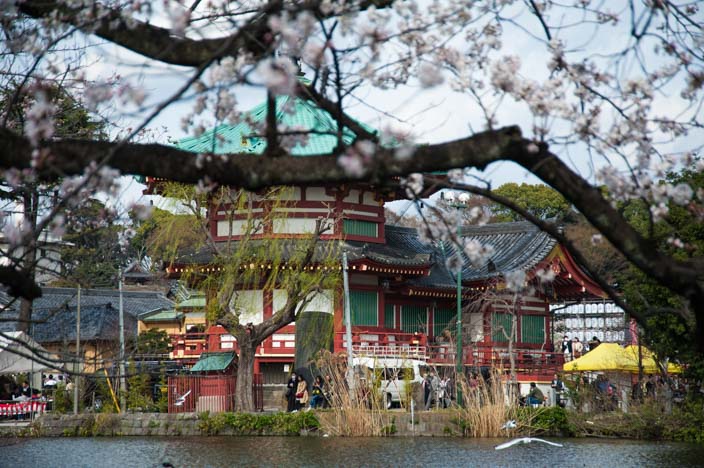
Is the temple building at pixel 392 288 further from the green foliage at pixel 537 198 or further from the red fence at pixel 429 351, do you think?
the green foliage at pixel 537 198

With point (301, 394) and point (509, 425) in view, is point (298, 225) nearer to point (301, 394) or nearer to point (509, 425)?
point (301, 394)

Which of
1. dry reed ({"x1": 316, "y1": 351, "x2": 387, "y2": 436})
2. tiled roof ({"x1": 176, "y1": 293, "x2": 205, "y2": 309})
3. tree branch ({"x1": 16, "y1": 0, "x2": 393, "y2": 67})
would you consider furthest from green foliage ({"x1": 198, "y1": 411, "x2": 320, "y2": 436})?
tree branch ({"x1": 16, "y1": 0, "x2": 393, "y2": 67})

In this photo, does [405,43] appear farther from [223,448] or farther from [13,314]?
[13,314]

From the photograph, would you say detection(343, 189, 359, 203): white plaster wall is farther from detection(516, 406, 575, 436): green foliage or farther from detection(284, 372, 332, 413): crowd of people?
detection(516, 406, 575, 436): green foliage

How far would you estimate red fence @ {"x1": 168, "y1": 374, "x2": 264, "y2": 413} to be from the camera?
26703 mm

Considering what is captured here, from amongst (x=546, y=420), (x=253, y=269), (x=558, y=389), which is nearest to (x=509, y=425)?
(x=546, y=420)

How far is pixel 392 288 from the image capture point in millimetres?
32531

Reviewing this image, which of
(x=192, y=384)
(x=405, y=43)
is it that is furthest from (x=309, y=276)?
(x=405, y=43)

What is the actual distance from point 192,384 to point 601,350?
35.4 ft

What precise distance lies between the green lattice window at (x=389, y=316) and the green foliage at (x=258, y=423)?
9.94 m

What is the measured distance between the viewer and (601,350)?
2638 centimetres

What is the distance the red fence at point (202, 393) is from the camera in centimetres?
2670

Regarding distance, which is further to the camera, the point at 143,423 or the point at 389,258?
the point at 389,258

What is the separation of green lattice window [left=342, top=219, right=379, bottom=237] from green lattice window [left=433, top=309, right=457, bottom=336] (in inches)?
170
